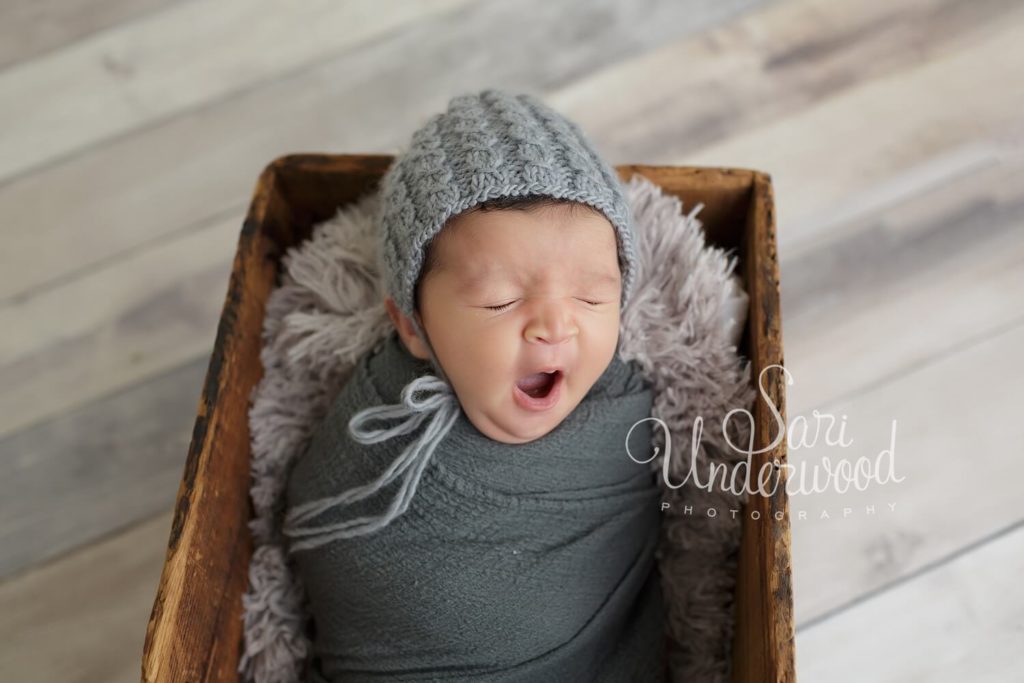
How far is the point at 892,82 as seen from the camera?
1.40 metres

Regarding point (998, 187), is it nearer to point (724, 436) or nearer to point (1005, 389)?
point (1005, 389)

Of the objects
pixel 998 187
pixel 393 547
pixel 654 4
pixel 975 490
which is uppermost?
pixel 654 4

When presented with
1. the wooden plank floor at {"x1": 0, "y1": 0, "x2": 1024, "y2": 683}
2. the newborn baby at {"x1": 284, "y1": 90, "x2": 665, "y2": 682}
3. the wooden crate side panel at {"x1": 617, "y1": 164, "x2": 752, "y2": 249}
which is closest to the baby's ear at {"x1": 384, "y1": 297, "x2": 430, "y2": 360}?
the newborn baby at {"x1": 284, "y1": 90, "x2": 665, "y2": 682}

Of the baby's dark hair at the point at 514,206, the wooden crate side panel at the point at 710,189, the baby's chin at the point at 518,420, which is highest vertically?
the wooden crate side panel at the point at 710,189

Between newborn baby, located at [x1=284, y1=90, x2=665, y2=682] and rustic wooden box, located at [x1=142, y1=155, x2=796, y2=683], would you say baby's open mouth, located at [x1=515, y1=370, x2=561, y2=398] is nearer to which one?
newborn baby, located at [x1=284, y1=90, x2=665, y2=682]

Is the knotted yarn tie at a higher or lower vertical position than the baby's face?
lower

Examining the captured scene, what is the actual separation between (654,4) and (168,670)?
4.08 feet

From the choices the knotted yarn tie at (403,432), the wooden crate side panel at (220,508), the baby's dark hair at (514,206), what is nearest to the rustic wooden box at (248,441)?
the wooden crate side panel at (220,508)

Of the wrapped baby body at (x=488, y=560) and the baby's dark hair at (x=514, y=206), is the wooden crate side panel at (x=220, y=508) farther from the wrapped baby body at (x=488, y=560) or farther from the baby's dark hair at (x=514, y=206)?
the baby's dark hair at (x=514, y=206)

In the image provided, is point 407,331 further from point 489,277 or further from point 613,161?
point 613,161

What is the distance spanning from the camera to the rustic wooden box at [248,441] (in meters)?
0.80

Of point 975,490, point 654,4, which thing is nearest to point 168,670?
point 975,490

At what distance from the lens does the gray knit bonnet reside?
2.75 feet

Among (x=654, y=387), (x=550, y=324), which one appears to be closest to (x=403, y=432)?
(x=550, y=324)
